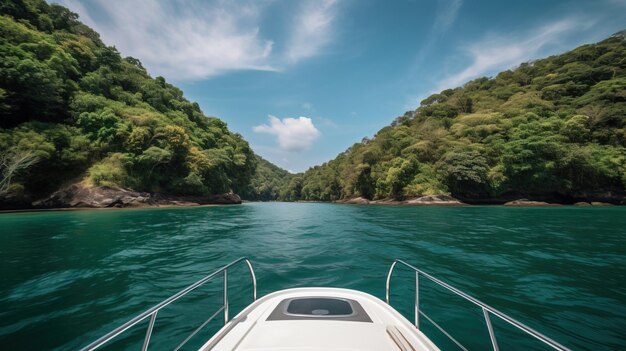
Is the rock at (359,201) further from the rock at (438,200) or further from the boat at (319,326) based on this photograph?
the boat at (319,326)

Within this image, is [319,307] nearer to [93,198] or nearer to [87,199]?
[93,198]

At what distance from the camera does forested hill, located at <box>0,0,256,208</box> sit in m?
26.4

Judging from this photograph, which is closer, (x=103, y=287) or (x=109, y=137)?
(x=103, y=287)

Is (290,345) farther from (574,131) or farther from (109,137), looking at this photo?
(574,131)

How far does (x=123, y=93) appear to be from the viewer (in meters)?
46.8

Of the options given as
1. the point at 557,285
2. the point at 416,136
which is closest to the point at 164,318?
the point at 557,285

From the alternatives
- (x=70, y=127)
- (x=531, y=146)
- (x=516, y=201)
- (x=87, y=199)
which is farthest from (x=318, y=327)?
(x=516, y=201)

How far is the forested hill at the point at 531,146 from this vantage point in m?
38.1

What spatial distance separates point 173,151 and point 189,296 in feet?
137

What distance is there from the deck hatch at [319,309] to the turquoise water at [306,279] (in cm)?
155

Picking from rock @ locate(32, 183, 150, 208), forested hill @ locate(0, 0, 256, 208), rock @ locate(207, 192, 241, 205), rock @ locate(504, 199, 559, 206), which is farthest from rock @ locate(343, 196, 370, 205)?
rock @ locate(32, 183, 150, 208)

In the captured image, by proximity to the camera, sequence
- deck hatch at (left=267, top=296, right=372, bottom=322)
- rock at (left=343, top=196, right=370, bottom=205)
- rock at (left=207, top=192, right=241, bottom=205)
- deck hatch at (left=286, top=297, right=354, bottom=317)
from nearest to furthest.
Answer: deck hatch at (left=267, top=296, right=372, bottom=322), deck hatch at (left=286, top=297, right=354, bottom=317), rock at (left=207, top=192, right=241, bottom=205), rock at (left=343, top=196, right=370, bottom=205)

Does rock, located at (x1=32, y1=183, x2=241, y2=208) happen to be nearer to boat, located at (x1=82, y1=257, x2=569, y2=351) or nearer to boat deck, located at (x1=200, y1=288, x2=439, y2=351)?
boat, located at (x1=82, y1=257, x2=569, y2=351)

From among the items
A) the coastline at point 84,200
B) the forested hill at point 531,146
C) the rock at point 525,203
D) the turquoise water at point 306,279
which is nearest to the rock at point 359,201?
the forested hill at point 531,146
